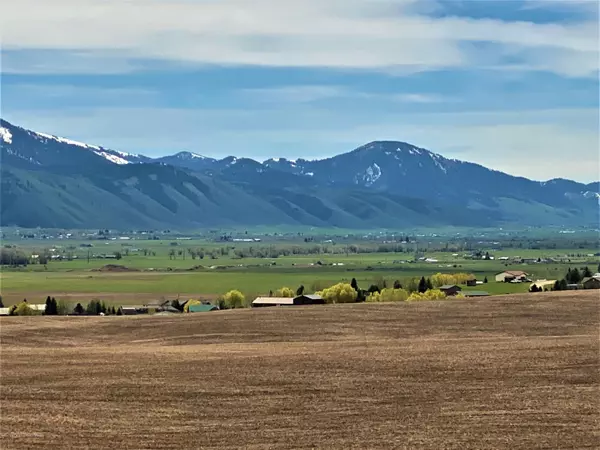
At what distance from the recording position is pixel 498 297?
206 ft

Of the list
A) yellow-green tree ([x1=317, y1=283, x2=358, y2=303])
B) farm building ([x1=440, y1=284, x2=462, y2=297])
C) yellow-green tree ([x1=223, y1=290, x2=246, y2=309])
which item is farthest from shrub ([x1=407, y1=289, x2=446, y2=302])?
yellow-green tree ([x1=223, y1=290, x2=246, y2=309])

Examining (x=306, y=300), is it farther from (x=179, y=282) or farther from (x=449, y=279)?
(x=179, y=282)

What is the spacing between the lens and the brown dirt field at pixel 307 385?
26656mm

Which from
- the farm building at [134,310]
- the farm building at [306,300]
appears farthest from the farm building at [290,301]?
the farm building at [134,310]

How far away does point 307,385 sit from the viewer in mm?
33156

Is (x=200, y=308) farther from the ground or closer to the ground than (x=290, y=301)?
closer to the ground

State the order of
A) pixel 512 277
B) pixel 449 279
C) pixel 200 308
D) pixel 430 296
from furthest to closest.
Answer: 1. pixel 512 277
2. pixel 449 279
3. pixel 200 308
4. pixel 430 296

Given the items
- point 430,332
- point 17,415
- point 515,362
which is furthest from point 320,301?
point 17,415

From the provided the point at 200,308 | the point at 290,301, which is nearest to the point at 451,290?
the point at 290,301

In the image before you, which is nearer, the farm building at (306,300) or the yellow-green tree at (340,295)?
the farm building at (306,300)

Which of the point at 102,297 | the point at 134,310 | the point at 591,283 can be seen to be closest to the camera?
the point at 134,310

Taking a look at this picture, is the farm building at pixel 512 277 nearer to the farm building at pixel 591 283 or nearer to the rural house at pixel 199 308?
the farm building at pixel 591 283

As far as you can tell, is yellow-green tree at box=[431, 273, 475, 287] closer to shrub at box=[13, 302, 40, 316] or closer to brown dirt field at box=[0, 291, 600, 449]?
shrub at box=[13, 302, 40, 316]

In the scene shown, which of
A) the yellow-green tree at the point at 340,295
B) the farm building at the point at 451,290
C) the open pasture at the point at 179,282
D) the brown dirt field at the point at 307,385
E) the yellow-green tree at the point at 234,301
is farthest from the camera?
the open pasture at the point at 179,282
